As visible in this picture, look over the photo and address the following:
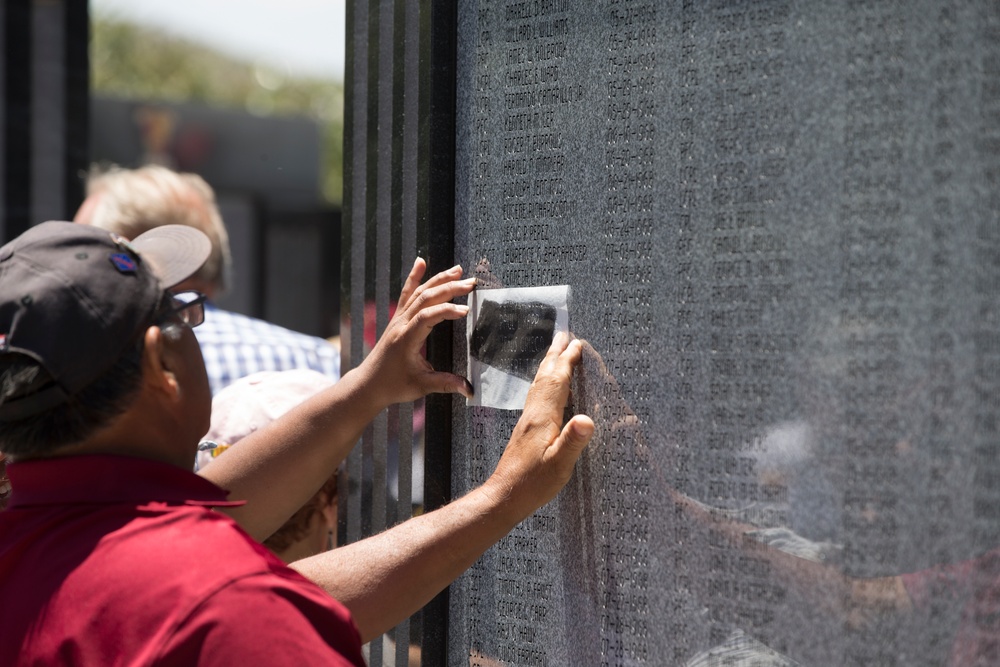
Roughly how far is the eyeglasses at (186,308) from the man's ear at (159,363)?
4 centimetres

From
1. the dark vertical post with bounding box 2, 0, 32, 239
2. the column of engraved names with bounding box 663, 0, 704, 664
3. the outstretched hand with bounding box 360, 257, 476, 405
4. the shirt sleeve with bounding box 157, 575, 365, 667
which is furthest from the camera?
the dark vertical post with bounding box 2, 0, 32, 239

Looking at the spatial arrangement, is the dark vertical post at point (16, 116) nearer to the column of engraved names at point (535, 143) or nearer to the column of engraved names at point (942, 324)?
the column of engraved names at point (535, 143)

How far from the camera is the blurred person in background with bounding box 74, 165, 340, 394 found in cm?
297

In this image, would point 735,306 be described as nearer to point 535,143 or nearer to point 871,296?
point 871,296

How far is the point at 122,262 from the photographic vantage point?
1297 mm

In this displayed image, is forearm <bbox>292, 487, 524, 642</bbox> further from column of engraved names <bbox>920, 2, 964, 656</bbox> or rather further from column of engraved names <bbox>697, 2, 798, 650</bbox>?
column of engraved names <bbox>920, 2, 964, 656</bbox>

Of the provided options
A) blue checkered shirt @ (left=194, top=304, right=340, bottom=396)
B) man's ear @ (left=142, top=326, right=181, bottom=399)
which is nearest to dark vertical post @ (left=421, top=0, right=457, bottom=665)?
man's ear @ (left=142, top=326, right=181, bottom=399)

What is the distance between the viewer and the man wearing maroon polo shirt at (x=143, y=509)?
1089 millimetres

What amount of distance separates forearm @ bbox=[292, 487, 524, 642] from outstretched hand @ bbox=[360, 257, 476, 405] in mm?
355

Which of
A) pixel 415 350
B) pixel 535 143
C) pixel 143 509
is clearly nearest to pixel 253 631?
pixel 143 509

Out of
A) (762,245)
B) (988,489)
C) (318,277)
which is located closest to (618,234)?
(762,245)

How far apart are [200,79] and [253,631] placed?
3427 centimetres

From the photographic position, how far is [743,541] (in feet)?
4.87

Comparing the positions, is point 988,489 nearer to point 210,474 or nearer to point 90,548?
point 90,548
